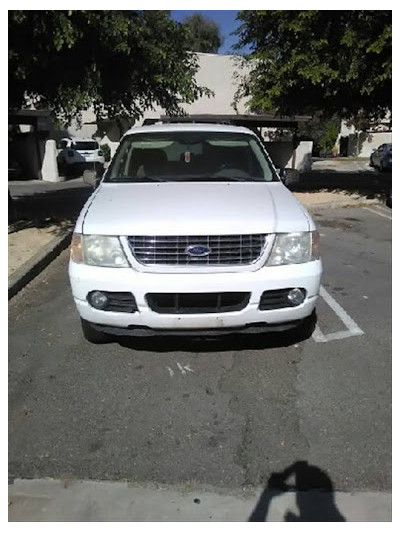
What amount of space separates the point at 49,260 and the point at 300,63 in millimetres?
7670

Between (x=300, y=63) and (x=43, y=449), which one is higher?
(x=300, y=63)

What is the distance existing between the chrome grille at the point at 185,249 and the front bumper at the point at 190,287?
10cm

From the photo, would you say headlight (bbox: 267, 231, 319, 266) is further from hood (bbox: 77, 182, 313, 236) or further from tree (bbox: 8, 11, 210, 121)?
tree (bbox: 8, 11, 210, 121)

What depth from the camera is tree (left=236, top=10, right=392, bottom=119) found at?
978cm

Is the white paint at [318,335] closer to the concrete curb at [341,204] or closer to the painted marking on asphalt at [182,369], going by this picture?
the painted marking on asphalt at [182,369]

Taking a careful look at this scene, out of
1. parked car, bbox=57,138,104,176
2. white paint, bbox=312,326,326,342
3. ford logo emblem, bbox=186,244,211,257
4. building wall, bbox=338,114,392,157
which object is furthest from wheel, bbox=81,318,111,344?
building wall, bbox=338,114,392,157

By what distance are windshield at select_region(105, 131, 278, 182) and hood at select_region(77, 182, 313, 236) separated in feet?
1.34

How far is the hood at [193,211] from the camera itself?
3.34 m

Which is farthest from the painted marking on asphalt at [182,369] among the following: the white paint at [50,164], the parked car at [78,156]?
the parked car at [78,156]

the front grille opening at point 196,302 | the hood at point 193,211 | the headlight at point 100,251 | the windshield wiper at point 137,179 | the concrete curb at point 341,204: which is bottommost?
the front grille opening at point 196,302
